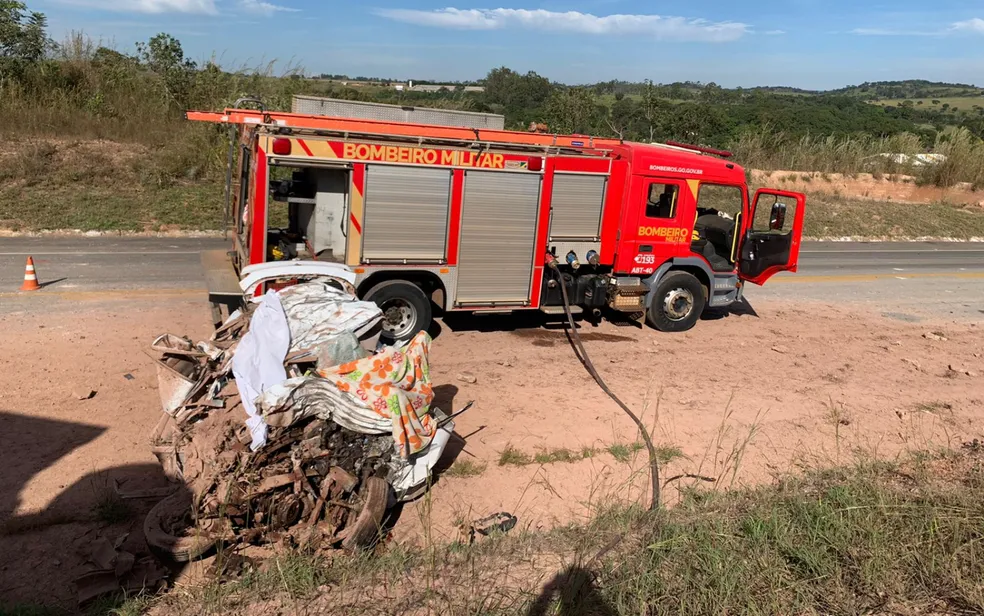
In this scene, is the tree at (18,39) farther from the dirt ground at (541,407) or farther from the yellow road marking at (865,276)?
the yellow road marking at (865,276)

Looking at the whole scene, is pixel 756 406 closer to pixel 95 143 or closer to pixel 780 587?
pixel 780 587

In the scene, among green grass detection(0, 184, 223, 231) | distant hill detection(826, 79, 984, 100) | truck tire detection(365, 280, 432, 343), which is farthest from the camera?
distant hill detection(826, 79, 984, 100)

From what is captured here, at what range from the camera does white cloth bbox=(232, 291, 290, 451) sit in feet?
18.5

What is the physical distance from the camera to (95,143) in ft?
67.3

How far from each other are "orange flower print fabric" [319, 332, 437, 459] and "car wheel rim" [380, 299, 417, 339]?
3.48 m

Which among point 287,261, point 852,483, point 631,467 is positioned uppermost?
point 287,261

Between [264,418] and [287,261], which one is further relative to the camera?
[287,261]

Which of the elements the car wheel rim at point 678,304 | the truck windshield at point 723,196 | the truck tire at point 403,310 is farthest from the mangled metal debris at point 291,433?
the truck windshield at point 723,196

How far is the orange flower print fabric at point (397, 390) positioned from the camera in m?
5.62

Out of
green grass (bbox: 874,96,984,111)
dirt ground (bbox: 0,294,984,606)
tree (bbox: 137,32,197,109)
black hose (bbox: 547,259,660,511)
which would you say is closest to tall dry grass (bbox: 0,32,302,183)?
tree (bbox: 137,32,197,109)

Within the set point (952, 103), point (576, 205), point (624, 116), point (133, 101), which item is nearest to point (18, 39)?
point (133, 101)

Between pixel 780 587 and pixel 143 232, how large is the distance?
16052 mm

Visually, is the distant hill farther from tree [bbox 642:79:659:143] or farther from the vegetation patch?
the vegetation patch

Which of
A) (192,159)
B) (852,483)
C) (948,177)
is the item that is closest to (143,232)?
(192,159)
